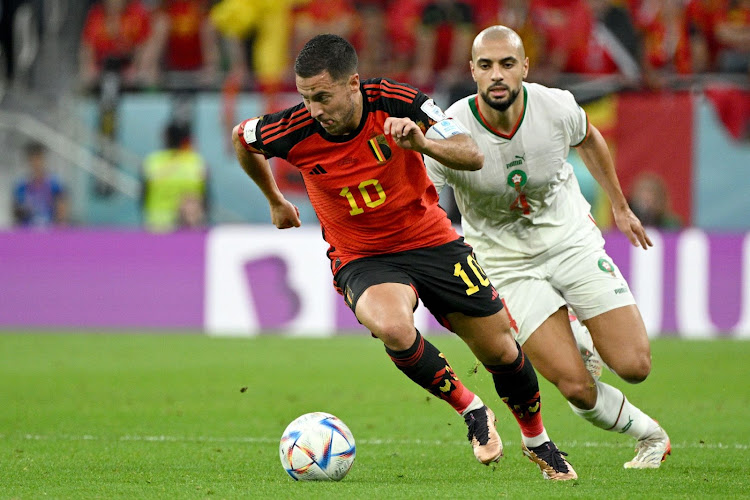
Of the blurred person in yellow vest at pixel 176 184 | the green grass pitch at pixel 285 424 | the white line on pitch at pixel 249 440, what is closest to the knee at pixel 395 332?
the green grass pitch at pixel 285 424

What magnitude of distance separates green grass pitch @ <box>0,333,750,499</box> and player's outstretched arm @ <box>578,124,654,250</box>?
1.25 meters

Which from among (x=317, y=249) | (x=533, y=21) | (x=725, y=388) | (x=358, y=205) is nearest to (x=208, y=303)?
(x=317, y=249)

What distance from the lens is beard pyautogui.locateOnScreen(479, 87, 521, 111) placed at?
20.5ft

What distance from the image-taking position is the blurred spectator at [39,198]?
1480 cm

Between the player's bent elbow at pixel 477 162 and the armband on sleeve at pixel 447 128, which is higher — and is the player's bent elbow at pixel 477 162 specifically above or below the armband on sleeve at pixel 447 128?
below

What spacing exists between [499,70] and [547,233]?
0.98 metres

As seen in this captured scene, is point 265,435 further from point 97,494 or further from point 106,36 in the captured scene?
point 106,36

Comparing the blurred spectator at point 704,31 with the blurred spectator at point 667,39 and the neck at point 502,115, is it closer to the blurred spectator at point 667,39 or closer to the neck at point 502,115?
the blurred spectator at point 667,39

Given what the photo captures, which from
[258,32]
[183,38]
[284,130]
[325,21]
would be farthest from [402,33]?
[284,130]

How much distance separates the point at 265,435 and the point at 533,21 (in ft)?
29.9

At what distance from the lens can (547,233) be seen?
6.58 meters

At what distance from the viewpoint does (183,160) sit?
1475 centimetres

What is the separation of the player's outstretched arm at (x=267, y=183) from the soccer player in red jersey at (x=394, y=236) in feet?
0.12

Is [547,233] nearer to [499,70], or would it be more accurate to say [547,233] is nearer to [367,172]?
[499,70]
